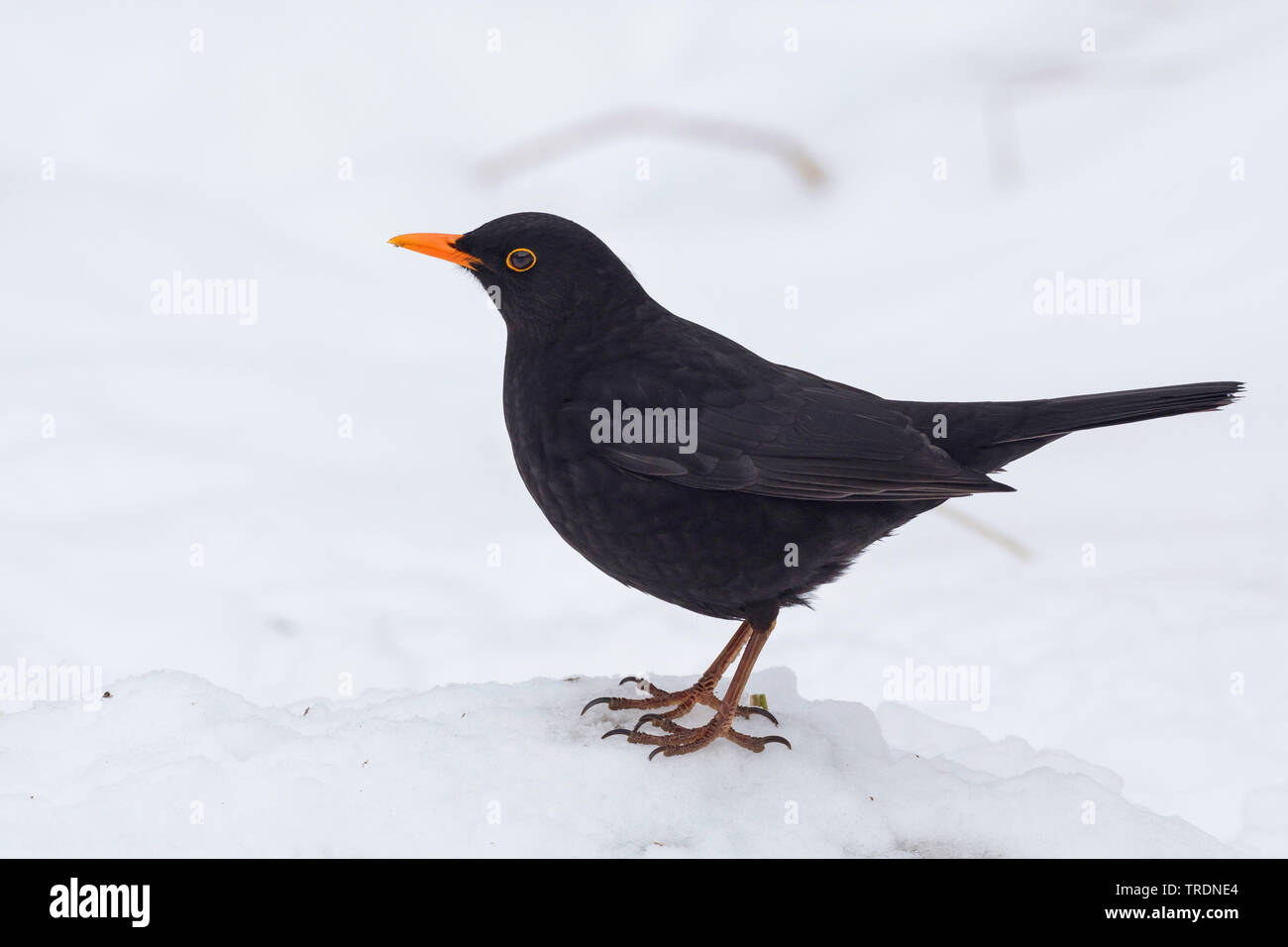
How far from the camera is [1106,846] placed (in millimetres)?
3770

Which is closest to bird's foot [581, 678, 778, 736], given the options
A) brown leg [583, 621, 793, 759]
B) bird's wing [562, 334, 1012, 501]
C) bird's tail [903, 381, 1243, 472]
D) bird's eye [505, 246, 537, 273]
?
brown leg [583, 621, 793, 759]

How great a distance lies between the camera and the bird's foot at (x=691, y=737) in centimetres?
412

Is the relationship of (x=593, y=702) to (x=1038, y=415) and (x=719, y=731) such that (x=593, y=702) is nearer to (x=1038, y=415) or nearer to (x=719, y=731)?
(x=719, y=731)

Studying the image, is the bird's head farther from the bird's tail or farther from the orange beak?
the bird's tail

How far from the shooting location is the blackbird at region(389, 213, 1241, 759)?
398 centimetres

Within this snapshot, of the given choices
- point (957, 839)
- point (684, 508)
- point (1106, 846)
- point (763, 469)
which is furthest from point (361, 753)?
point (1106, 846)

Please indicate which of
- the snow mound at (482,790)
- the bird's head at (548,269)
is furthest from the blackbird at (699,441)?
the snow mound at (482,790)

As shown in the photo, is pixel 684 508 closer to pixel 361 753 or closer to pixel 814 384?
pixel 814 384

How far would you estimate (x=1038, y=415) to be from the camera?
425cm

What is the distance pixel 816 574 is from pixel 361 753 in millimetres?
1594

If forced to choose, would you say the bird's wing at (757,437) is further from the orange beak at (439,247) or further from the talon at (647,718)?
the talon at (647,718)

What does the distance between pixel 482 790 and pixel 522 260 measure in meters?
1.77
